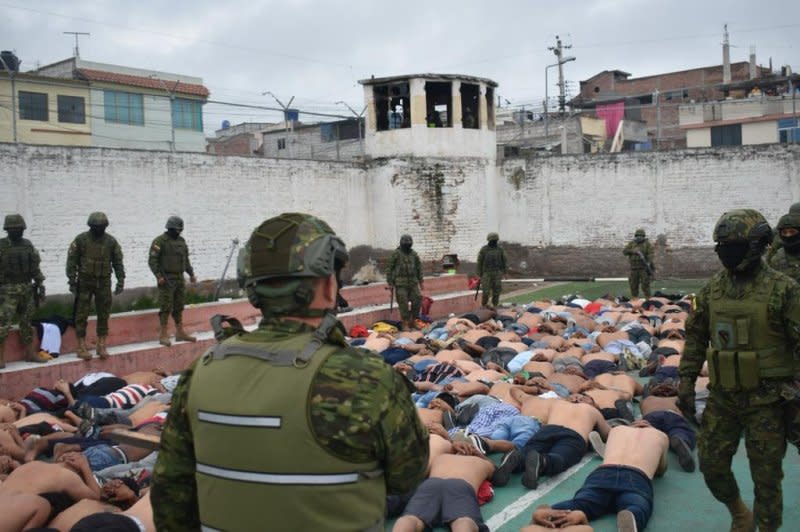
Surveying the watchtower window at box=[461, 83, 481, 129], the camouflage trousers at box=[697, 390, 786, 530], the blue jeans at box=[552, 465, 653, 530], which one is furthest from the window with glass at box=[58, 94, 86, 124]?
the camouflage trousers at box=[697, 390, 786, 530]

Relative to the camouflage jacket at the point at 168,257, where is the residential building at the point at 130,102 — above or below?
above

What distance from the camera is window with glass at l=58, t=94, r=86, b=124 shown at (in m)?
28.8

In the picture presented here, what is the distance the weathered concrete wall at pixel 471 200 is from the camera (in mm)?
16641

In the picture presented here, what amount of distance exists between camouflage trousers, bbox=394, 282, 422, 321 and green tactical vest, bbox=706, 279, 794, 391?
A: 9.21m

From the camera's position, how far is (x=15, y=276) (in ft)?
28.6

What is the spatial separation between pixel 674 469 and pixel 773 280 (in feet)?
7.04

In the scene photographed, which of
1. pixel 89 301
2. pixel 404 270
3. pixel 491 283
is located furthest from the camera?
pixel 491 283

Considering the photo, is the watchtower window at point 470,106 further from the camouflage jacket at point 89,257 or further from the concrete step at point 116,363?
the camouflage jacket at point 89,257

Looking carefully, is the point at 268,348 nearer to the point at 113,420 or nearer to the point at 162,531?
the point at 162,531

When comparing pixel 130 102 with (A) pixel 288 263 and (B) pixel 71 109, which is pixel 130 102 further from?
(A) pixel 288 263

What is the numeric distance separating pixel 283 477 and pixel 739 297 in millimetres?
3012

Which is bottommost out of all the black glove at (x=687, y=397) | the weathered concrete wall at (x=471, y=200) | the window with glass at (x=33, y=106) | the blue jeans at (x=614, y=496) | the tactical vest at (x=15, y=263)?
the blue jeans at (x=614, y=496)

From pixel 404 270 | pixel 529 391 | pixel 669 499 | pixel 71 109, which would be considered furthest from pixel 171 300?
pixel 71 109

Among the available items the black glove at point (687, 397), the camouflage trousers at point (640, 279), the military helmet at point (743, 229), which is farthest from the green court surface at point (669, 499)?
the camouflage trousers at point (640, 279)
